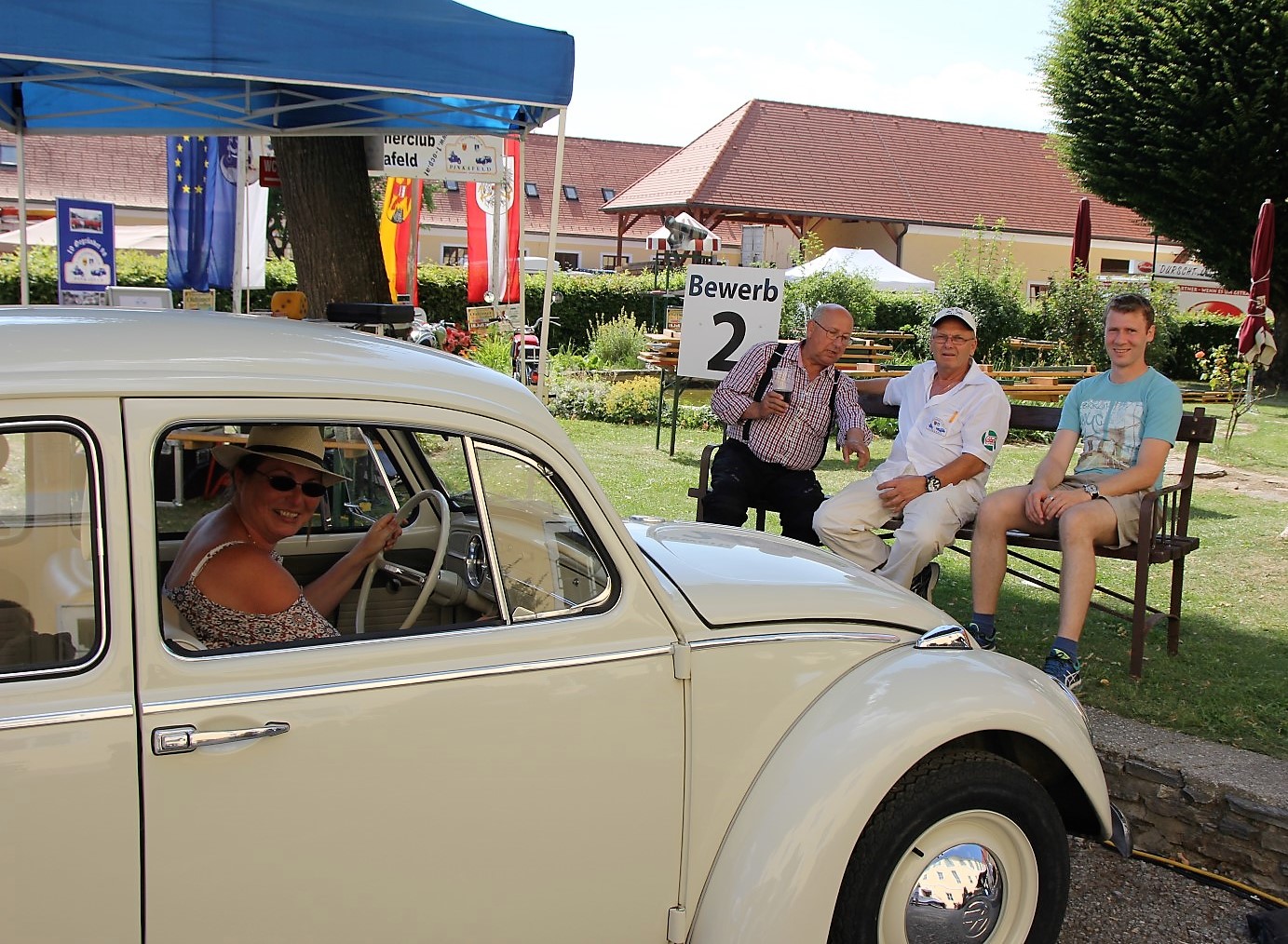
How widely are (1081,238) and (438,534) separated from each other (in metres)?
20.2

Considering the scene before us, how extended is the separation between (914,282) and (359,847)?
27257mm

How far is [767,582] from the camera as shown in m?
2.89

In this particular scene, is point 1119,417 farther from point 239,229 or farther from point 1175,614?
point 239,229

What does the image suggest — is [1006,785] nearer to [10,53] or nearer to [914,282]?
[10,53]

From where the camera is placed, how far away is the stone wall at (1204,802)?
3.77 m

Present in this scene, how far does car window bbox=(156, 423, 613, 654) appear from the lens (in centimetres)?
249

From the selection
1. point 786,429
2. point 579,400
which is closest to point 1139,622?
point 786,429

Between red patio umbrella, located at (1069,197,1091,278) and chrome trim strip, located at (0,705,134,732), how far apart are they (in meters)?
20.0

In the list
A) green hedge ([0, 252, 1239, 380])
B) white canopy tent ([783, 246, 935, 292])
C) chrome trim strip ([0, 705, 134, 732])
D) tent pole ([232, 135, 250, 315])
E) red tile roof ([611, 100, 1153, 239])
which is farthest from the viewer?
red tile roof ([611, 100, 1153, 239])

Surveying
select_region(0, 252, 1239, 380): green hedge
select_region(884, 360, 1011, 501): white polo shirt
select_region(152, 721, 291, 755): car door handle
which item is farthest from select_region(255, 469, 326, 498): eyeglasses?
select_region(0, 252, 1239, 380): green hedge

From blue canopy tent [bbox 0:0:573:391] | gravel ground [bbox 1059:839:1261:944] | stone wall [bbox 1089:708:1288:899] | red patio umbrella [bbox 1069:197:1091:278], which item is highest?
red patio umbrella [bbox 1069:197:1091:278]

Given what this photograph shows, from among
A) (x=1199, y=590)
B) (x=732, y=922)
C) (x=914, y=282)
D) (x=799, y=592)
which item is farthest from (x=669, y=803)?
(x=914, y=282)

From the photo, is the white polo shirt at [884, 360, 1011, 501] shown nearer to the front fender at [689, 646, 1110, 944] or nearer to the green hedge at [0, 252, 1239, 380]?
the front fender at [689, 646, 1110, 944]

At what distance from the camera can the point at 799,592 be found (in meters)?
2.88
